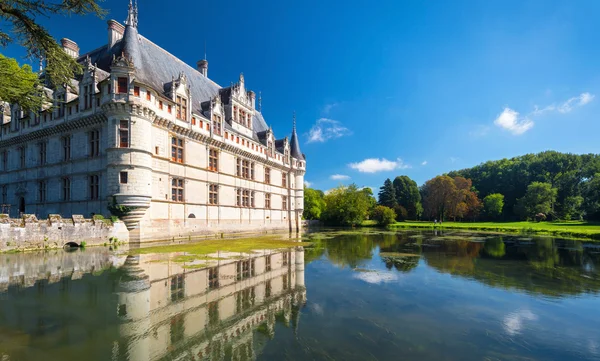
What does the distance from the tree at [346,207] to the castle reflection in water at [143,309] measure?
47.0 metres

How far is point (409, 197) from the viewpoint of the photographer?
75.6 metres

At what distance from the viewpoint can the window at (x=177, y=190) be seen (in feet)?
83.1

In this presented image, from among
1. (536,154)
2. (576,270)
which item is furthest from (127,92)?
(536,154)

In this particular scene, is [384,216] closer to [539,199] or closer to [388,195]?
[388,195]

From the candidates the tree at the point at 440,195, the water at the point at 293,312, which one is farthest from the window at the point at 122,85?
the tree at the point at 440,195

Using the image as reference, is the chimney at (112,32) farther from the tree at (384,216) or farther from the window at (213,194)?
the tree at (384,216)

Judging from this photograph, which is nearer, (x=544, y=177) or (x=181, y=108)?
(x=181, y=108)

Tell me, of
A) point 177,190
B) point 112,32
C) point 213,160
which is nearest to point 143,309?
point 177,190

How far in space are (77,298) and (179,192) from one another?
18932 mm

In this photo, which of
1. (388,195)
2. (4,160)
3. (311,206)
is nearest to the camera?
(4,160)

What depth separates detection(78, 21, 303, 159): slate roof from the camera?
24.0 meters

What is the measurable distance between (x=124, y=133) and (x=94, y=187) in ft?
16.7

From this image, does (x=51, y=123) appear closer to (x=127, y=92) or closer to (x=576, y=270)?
(x=127, y=92)

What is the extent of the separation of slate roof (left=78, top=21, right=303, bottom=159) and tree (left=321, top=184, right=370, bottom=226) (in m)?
32.5
